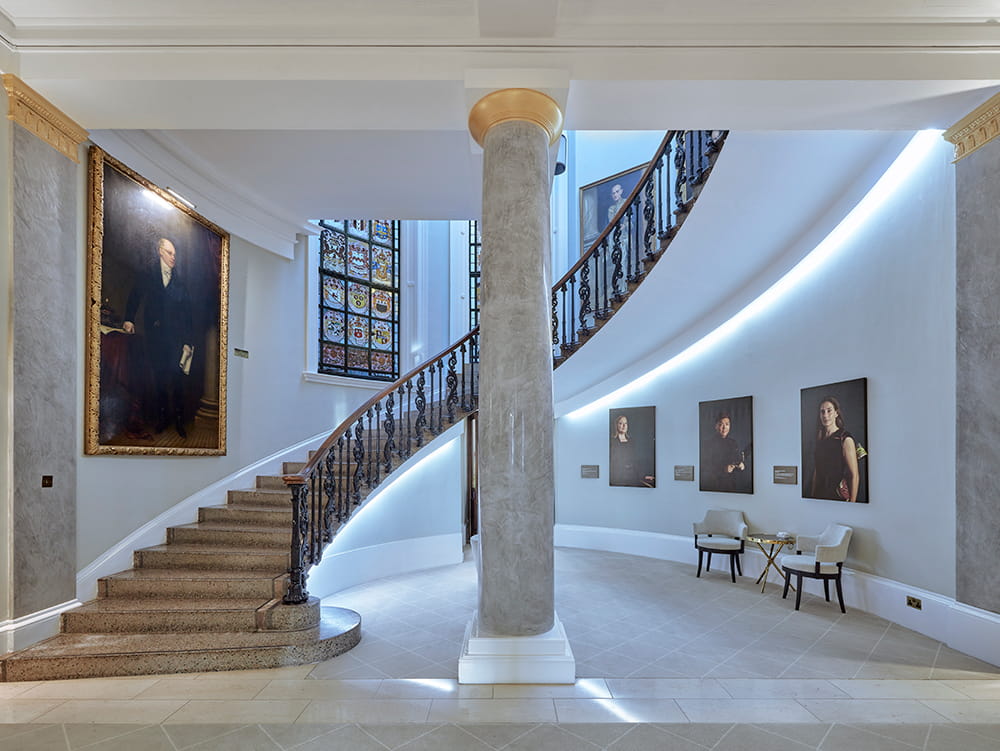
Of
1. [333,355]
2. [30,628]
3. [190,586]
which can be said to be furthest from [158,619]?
[333,355]

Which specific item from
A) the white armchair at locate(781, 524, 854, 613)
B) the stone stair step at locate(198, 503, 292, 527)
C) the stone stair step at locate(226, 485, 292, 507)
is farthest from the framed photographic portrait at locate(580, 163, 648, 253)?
the stone stair step at locate(198, 503, 292, 527)

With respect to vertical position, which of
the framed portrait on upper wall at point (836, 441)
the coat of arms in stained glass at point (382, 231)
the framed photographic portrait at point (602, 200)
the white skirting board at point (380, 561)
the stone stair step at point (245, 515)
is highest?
the framed photographic portrait at point (602, 200)

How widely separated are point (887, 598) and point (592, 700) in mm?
3482

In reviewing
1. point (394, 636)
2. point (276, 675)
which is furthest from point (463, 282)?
point (276, 675)

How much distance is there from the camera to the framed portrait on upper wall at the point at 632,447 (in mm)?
8633

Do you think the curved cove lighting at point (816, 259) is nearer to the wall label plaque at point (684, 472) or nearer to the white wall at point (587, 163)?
the wall label plaque at point (684, 472)

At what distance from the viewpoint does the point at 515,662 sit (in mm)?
3627

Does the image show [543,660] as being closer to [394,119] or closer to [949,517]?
[949,517]

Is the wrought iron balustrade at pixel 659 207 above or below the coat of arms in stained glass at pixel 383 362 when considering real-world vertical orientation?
above

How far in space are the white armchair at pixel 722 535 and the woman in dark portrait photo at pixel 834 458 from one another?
1.10 metres

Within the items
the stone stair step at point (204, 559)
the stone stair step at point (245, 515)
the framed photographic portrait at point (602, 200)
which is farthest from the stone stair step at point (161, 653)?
the framed photographic portrait at point (602, 200)

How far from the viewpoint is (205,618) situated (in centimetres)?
440

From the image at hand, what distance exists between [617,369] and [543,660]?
5.54 m

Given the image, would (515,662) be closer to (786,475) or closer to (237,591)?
(237,591)
